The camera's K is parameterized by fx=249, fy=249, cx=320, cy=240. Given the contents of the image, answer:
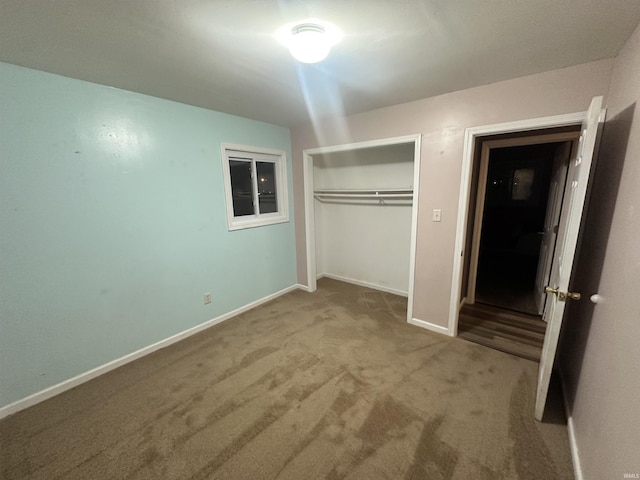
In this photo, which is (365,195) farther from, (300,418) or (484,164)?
(300,418)

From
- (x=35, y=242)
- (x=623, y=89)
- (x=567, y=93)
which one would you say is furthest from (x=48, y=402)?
(x=567, y=93)

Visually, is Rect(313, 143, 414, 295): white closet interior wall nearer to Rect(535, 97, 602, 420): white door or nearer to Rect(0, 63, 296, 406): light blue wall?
Rect(0, 63, 296, 406): light blue wall

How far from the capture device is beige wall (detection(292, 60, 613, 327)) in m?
1.76

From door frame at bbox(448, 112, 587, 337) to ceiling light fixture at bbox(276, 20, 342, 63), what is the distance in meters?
1.47

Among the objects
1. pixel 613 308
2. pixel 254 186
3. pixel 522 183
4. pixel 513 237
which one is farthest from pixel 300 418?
pixel 522 183

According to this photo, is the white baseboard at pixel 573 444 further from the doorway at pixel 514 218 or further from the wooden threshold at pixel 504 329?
the doorway at pixel 514 218

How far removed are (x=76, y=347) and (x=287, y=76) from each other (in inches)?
104

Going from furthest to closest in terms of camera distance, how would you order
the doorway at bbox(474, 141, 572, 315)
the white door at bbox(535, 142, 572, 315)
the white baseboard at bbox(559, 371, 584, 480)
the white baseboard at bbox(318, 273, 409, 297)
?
the doorway at bbox(474, 141, 572, 315), the white baseboard at bbox(318, 273, 409, 297), the white door at bbox(535, 142, 572, 315), the white baseboard at bbox(559, 371, 584, 480)

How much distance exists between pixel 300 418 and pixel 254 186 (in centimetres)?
254

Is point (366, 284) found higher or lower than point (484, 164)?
lower

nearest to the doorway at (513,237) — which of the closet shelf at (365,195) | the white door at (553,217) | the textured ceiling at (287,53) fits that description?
the white door at (553,217)

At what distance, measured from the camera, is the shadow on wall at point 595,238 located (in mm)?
1366

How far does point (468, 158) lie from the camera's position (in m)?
2.19

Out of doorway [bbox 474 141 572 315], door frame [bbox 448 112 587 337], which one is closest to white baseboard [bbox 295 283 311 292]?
door frame [bbox 448 112 587 337]
